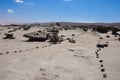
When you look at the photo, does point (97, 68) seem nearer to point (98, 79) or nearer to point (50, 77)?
point (98, 79)

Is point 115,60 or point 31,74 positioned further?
point 115,60

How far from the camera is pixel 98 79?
9578 mm

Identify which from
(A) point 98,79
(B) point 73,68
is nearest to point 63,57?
(B) point 73,68

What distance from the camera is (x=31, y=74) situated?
9812mm

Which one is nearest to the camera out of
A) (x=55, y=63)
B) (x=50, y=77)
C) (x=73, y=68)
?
(x=50, y=77)

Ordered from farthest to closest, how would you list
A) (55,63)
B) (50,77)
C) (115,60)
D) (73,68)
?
(115,60) < (55,63) < (73,68) < (50,77)

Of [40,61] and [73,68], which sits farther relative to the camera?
[40,61]

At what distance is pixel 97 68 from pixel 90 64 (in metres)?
0.85

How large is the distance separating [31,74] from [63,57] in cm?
442

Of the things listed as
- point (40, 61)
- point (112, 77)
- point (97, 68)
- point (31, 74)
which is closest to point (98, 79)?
point (112, 77)

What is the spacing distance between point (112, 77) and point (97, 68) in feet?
5.26

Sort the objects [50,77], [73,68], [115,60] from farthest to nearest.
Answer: [115,60]
[73,68]
[50,77]

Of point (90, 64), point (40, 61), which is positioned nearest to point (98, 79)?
point (90, 64)

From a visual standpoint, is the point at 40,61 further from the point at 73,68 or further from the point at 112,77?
the point at 112,77
